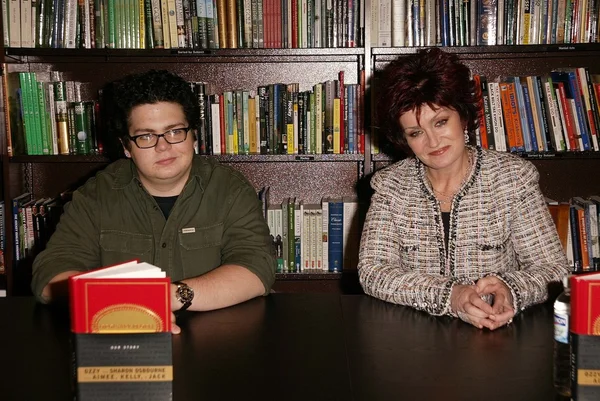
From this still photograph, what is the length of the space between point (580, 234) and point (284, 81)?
1.41 metres

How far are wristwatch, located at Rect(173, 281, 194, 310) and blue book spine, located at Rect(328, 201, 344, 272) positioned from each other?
57.2 inches

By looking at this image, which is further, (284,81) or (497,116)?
(284,81)

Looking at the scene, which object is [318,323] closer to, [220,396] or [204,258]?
[220,396]

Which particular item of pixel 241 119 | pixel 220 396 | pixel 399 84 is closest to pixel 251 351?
pixel 220 396

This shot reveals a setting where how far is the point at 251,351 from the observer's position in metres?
1.35

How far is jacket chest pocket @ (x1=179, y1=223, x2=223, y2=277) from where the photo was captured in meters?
1.96

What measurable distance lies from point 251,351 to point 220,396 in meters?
0.21

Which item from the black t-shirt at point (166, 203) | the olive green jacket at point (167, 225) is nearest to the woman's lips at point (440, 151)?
the olive green jacket at point (167, 225)

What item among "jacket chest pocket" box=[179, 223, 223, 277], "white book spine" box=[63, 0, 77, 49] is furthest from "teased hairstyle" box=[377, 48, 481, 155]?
"white book spine" box=[63, 0, 77, 49]

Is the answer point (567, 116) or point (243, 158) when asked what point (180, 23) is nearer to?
point (243, 158)

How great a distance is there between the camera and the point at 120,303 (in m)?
1.03

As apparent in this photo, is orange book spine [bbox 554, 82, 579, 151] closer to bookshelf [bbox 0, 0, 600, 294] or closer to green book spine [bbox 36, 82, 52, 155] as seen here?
bookshelf [bbox 0, 0, 600, 294]

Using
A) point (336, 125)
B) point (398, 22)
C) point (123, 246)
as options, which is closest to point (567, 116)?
point (398, 22)

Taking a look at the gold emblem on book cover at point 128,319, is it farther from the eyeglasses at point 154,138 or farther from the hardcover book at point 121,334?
the eyeglasses at point 154,138
